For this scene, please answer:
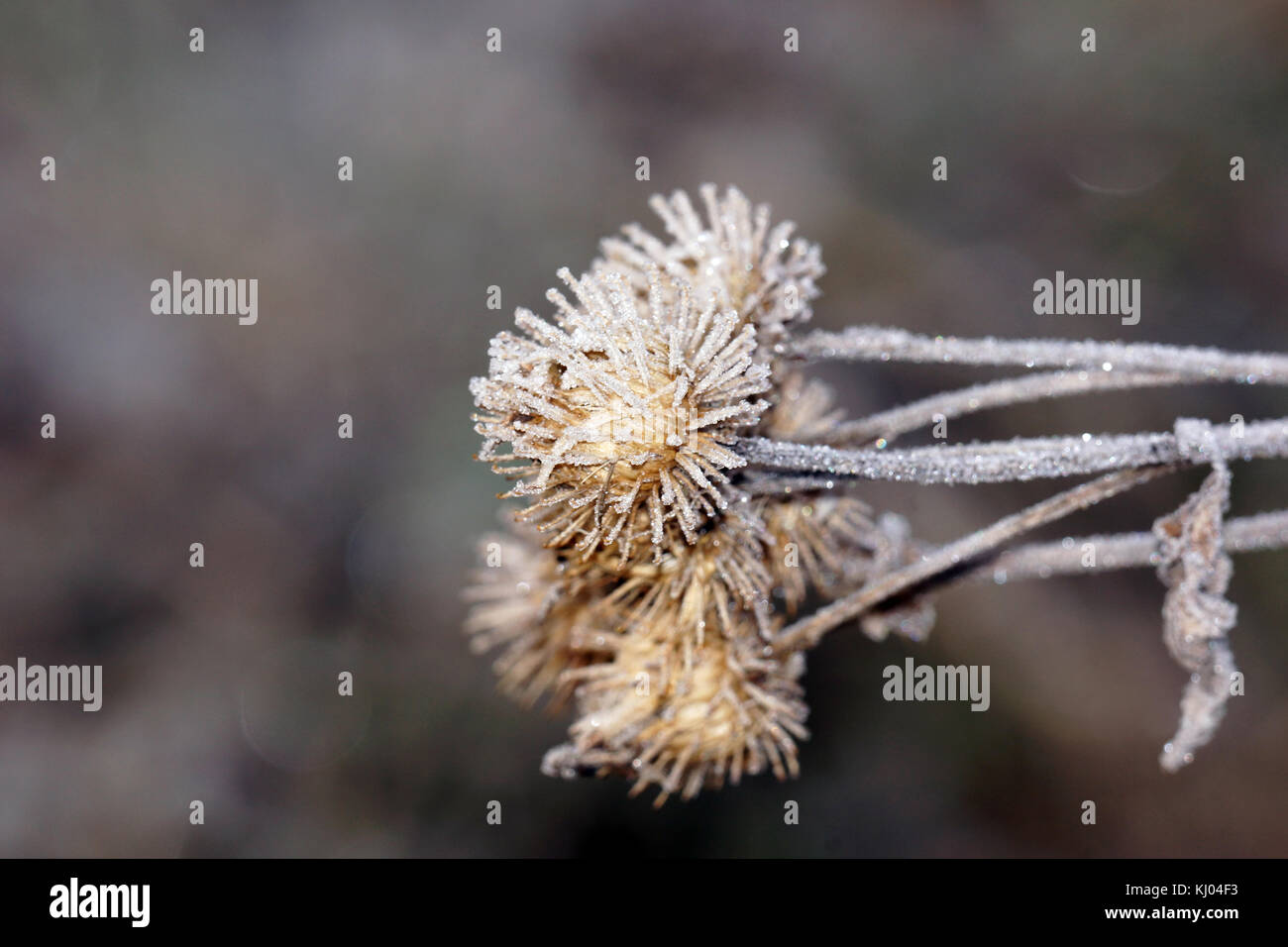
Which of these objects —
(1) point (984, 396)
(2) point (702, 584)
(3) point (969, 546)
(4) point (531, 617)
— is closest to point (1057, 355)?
(1) point (984, 396)

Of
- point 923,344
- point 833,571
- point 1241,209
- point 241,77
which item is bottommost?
point 833,571

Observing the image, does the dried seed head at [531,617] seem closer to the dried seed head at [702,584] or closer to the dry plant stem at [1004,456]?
the dried seed head at [702,584]

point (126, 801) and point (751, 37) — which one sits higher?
point (751, 37)

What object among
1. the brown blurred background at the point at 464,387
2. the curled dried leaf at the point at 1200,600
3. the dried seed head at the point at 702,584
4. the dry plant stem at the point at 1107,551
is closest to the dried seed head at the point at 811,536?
the dried seed head at the point at 702,584

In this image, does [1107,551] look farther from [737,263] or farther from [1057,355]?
[737,263]

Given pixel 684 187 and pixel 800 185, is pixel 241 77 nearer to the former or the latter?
pixel 684 187
